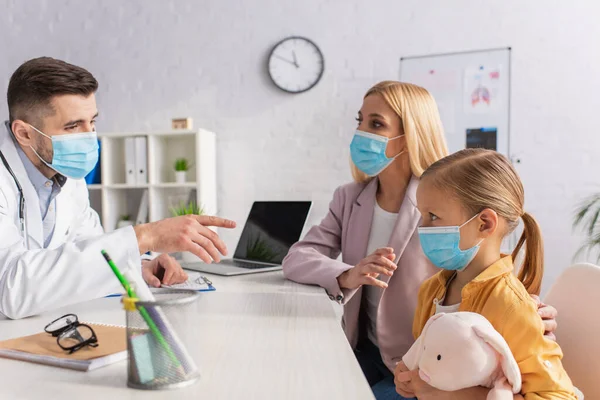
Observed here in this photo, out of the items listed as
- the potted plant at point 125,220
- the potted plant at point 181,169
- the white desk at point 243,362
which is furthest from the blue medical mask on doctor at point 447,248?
the potted plant at point 125,220

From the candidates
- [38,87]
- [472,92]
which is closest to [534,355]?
[38,87]

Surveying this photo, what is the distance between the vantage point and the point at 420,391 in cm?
95

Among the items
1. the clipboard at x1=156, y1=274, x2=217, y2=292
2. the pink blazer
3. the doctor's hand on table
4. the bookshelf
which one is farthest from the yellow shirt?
the bookshelf

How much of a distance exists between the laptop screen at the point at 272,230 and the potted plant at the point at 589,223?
1637 millimetres

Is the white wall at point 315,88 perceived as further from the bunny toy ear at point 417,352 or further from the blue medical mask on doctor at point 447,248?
the bunny toy ear at point 417,352

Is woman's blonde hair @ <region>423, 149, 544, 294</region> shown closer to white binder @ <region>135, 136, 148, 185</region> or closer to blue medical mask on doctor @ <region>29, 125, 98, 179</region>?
blue medical mask on doctor @ <region>29, 125, 98, 179</region>

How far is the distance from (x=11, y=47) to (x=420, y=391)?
389 centimetres

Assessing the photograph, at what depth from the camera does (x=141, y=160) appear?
10.8ft

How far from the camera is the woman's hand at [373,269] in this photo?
125cm

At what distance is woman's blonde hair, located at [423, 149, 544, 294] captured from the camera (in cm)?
113

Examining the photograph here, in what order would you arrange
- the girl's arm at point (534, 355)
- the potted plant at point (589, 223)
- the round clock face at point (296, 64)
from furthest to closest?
the round clock face at point (296, 64) → the potted plant at point (589, 223) → the girl's arm at point (534, 355)

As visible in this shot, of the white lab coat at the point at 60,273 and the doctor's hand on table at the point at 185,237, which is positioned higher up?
the doctor's hand on table at the point at 185,237

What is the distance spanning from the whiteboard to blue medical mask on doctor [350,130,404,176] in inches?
65.4

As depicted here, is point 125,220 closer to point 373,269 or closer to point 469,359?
point 373,269
